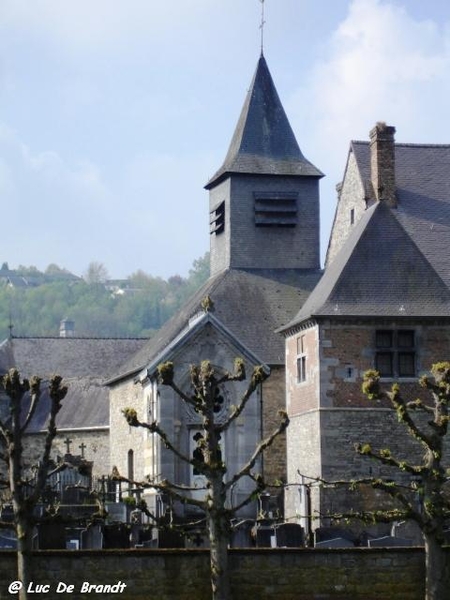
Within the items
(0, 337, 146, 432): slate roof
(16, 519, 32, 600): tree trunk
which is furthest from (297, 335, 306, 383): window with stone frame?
(0, 337, 146, 432): slate roof

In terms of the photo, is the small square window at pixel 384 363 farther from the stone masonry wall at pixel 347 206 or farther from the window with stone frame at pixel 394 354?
the stone masonry wall at pixel 347 206

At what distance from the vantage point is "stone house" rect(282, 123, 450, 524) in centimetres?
4062

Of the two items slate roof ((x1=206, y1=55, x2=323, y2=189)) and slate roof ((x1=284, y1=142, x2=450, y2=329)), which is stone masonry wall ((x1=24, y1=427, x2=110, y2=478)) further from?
slate roof ((x1=284, y1=142, x2=450, y2=329))

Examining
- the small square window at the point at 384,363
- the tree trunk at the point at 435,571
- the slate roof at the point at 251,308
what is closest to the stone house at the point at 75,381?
the slate roof at the point at 251,308

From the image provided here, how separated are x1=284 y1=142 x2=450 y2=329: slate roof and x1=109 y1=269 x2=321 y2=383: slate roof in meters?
5.13

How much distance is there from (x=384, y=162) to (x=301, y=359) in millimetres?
6257

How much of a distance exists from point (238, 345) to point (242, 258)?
9.32m

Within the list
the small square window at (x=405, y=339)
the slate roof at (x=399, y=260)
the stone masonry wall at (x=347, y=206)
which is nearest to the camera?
the small square window at (x=405, y=339)

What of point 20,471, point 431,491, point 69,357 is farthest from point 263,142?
point 20,471

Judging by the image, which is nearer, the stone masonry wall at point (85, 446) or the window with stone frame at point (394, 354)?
the window with stone frame at point (394, 354)

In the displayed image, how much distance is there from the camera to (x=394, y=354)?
41.2 metres

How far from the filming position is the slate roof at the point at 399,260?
136 feet

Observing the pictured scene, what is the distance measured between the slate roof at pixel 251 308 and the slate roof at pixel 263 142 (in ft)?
12.8

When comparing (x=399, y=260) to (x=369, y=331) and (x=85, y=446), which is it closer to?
(x=369, y=331)
